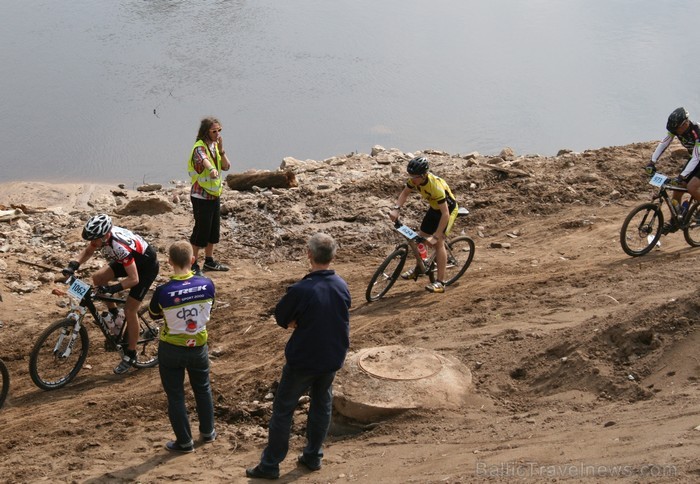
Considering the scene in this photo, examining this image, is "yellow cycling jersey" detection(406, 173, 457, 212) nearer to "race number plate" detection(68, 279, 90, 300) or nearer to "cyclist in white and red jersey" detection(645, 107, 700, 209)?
"cyclist in white and red jersey" detection(645, 107, 700, 209)

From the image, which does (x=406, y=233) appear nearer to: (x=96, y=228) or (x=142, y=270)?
(x=142, y=270)

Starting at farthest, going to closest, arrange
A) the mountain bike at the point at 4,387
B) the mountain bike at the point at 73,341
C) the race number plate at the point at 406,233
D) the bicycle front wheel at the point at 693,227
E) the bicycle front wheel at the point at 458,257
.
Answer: the bicycle front wheel at the point at 693,227 → the bicycle front wheel at the point at 458,257 → the race number plate at the point at 406,233 → the mountain bike at the point at 73,341 → the mountain bike at the point at 4,387

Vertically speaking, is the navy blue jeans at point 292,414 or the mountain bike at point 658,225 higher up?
the mountain bike at point 658,225

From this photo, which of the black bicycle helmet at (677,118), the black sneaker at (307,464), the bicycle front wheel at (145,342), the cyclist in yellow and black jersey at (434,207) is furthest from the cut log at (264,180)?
the black sneaker at (307,464)

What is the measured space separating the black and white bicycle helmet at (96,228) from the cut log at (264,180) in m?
6.09

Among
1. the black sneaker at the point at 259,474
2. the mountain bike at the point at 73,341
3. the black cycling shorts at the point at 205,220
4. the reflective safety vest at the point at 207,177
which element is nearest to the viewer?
the black sneaker at the point at 259,474

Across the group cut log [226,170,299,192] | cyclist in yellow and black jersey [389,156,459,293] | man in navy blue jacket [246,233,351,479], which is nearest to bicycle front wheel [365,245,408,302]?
cyclist in yellow and black jersey [389,156,459,293]

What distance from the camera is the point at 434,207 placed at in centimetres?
955

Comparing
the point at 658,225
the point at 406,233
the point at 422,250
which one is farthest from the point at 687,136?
the point at 406,233

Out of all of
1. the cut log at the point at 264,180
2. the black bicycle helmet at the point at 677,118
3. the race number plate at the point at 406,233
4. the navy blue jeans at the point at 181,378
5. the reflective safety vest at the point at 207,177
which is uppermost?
the black bicycle helmet at the point at 677,118

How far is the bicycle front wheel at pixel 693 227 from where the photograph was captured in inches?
430

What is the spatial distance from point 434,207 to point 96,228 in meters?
3.96

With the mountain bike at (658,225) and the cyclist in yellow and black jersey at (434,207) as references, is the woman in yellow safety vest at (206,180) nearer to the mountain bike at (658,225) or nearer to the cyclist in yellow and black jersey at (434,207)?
the cyclist in yellow and black jersey at (434,207)

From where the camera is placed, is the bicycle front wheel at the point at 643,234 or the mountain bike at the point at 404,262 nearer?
the mountain bike at the point at 404,262
